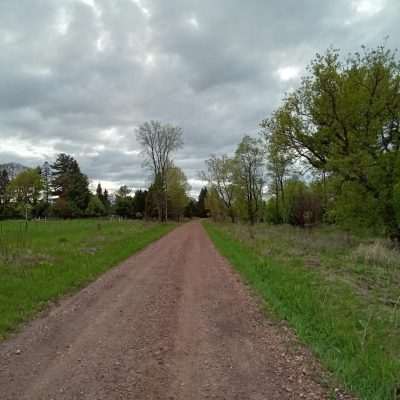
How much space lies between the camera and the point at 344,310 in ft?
19.4

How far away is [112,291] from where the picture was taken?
7.72m

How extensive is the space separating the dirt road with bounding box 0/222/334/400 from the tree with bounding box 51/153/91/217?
70.1 m

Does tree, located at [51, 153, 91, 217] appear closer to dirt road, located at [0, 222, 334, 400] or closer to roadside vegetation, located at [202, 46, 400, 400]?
roadside vegetation, located at [202, 46, 400, 400]

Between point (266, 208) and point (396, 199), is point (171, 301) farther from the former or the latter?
point (266, 208)

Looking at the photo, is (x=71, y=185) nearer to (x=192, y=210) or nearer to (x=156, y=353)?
(x=192, y=210)

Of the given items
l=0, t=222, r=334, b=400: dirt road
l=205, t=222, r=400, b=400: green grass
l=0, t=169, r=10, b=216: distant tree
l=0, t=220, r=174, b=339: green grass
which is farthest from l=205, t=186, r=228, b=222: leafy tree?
l=0, t=222, r=334, b=400: dirt road

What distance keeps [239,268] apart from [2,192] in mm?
88869

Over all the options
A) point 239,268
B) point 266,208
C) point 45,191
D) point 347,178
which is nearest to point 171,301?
point 239,268

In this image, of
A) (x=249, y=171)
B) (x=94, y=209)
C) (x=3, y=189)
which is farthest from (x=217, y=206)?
(x=3, y=189)

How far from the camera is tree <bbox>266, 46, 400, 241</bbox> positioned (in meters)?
17.5

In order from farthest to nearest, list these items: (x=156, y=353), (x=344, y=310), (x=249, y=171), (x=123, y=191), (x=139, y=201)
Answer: (x=123, y=191), (x=139, y=201), (x=249, y=171), (x=344, y=310), (x=156, y=353)

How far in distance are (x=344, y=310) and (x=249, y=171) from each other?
37240 millimetres

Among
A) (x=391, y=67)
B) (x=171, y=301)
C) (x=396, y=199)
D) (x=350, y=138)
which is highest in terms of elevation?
(x=391, y=67)

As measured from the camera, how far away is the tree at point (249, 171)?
41000 mm
